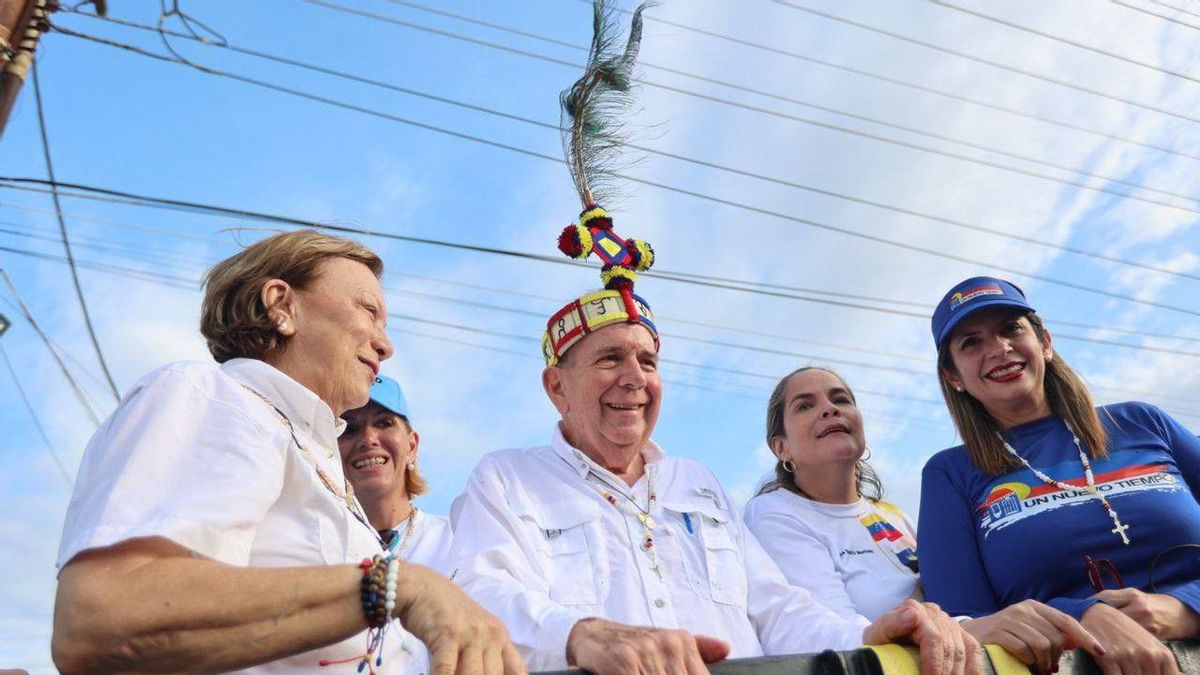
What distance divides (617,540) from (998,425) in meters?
1.52

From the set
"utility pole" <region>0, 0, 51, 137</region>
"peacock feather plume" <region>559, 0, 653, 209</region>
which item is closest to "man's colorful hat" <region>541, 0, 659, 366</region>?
"peacock feather plume" <region>559, 0, 653, 209</region>

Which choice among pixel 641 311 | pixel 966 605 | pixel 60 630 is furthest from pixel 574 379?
pixel 60 630

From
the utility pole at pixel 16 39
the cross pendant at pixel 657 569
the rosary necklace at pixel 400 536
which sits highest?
the utility pole at pixel 16 39

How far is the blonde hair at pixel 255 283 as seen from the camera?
239cm

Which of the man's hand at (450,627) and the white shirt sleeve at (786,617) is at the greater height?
the white shirt sleeve at (786,617)

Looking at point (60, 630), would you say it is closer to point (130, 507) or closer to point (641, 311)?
point (130, 507)

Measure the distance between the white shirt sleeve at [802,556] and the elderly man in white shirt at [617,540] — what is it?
0.25 m

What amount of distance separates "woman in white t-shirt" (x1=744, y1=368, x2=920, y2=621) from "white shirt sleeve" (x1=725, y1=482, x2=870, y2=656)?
26 cm

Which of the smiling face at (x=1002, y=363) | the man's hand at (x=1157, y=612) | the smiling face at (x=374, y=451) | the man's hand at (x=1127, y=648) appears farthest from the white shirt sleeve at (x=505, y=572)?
the smiling face at (x=1002, y=363)

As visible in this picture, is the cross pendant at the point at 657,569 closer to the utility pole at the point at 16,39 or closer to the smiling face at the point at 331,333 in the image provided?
the smiling face at the point at 331,333

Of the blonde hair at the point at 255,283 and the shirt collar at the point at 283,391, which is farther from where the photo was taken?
the blonde hair at the point at 255,283

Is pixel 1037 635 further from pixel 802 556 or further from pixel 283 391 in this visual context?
pixel 283 391

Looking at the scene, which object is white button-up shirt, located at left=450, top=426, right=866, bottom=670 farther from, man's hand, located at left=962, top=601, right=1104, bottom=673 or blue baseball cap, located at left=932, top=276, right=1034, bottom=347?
blue baseball cap, located at left=932, top=276, right=1034, bottom=347

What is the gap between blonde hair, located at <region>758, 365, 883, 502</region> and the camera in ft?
14.2
